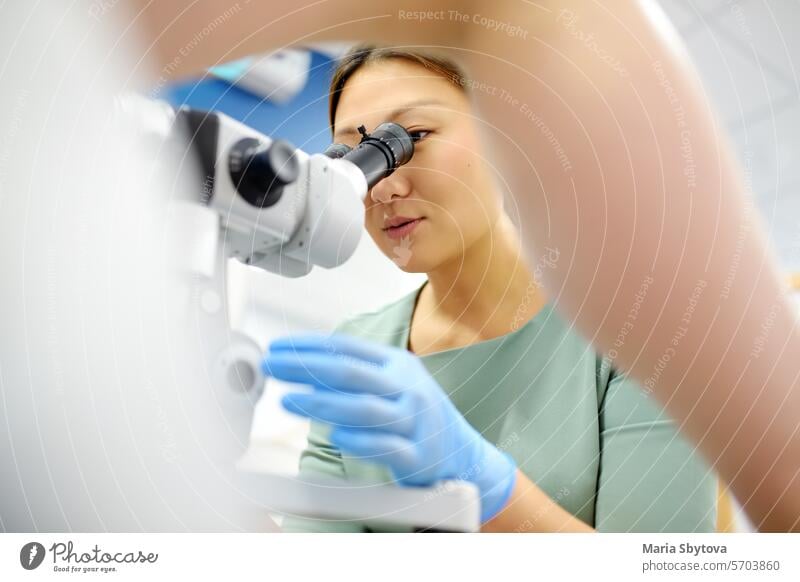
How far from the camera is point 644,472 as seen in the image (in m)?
0.55

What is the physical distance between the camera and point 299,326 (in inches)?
19.6

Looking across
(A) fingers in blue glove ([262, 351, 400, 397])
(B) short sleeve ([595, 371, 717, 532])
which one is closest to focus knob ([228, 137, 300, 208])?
(A) fingers in blue glove ([262, 351, 400, 397])

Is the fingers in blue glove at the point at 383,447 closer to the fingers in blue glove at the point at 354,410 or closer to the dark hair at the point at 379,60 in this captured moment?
the fingers in blue glove at the point at 354,410

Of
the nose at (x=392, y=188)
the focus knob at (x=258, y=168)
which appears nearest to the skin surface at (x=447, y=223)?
the nose at (x=392, y=188)

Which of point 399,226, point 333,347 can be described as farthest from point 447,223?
point 333,347

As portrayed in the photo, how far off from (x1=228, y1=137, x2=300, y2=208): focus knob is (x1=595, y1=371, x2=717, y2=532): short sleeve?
12.0 inches

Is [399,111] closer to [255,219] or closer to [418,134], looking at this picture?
[418,134]

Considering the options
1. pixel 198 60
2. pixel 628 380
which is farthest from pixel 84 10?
pixel 628 380

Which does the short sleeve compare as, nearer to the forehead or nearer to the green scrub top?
the green scrub top

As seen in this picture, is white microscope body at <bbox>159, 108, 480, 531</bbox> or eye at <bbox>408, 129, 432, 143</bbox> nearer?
white microscope body at <bbox>159, 108, 480, 531</bbox>

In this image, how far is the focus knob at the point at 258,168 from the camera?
1.25 feet

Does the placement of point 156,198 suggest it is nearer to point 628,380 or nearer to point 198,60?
point 198,60

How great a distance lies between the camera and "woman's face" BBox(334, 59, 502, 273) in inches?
20.4

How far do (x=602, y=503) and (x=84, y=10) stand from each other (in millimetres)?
519
